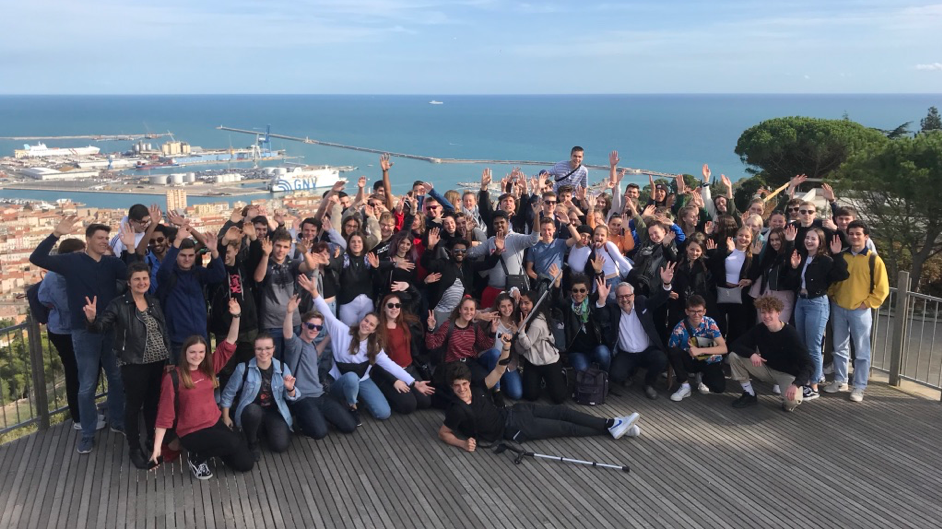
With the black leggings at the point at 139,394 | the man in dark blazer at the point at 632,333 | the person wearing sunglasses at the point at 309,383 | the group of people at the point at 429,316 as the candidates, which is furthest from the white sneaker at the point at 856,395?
the black leggings at the point at 139,394

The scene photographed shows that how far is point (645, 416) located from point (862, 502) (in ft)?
6.38

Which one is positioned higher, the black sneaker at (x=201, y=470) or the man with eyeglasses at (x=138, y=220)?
the man with eyeglasses at (x=138, y=220)

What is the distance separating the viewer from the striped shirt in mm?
9773

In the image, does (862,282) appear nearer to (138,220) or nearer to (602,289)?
(602,289)

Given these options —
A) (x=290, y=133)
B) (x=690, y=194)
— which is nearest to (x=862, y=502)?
(x=690, y=194)

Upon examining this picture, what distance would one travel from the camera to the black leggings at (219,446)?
548cm

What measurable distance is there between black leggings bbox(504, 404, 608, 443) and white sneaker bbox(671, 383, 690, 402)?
3.77 feet

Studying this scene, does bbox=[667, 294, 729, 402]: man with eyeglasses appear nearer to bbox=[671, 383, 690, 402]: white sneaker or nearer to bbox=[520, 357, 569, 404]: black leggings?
bbox=[671, 383, 690, 402]: white sneaker

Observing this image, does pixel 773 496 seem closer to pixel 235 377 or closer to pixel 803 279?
pixel 803 279

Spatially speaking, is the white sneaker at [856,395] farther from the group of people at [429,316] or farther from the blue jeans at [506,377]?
the blue jeans at [506,377]

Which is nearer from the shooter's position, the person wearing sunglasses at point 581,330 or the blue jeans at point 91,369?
the blue jeans at point 91,369

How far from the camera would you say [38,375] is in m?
6.41

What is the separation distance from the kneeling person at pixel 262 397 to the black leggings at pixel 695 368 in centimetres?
370

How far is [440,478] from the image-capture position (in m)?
5.56
